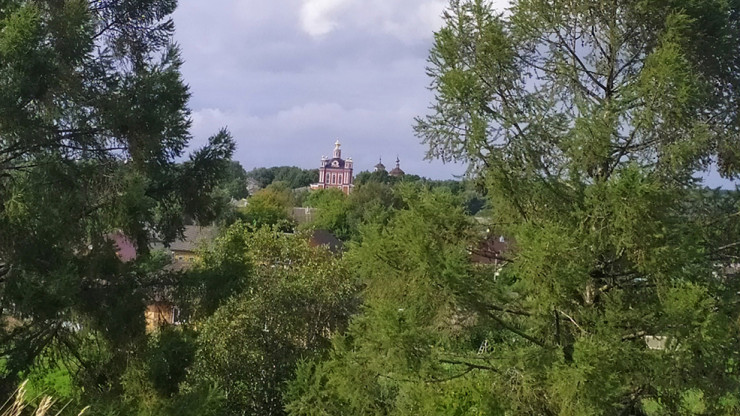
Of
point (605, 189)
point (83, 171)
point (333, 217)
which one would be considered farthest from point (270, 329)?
point (333, 217)

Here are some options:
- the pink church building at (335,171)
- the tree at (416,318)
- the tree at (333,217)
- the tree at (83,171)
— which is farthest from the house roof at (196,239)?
the pink church building at (335,171)

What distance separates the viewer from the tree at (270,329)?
1355cm

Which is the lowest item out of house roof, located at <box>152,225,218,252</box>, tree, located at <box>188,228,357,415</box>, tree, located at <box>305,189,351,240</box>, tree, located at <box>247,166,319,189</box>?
tree, located at <box>188,228,357,415</box>

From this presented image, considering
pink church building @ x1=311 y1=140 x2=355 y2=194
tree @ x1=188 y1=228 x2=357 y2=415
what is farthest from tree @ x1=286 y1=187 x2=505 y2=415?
pink church building @ x1=311 y1=140 x2=355 y2=194

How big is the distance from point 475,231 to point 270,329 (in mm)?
7168

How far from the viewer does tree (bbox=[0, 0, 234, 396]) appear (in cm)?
898

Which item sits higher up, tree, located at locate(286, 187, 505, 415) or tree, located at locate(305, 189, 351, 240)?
tree, located at locate(305, 189, 351, 240)

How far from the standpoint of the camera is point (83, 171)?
9.72 metres

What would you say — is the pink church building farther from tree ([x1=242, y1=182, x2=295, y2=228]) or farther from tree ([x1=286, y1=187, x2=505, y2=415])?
tree ([x1=286, y1=187, x2=505, y2=415])

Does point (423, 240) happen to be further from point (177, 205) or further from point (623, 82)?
point (177, 205)

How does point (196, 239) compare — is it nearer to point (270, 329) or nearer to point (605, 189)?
point (270, 329)

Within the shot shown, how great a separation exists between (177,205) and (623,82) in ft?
21.8

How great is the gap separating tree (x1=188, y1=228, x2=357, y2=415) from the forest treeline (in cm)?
264

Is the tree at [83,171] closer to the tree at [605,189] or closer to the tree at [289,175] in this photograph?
the tree at [605,189]
